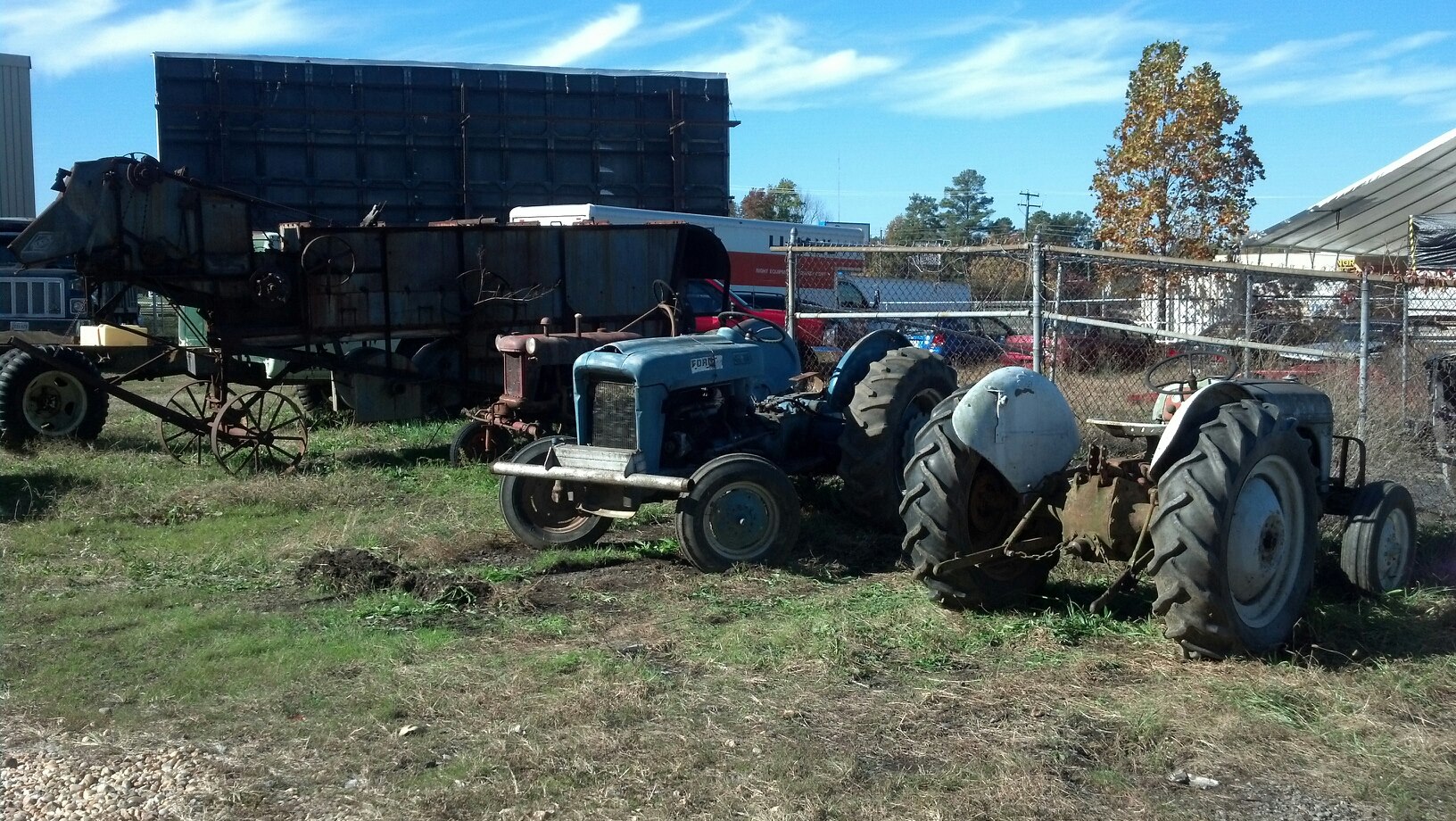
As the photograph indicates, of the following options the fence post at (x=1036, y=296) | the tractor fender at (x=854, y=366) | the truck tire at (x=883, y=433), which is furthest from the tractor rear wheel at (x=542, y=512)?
the fence post at (x=1036, y=296)

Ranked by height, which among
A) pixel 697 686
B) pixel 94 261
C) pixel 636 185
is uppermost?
pixel 636 185

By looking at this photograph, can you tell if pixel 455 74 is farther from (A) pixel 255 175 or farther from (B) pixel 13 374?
(B) pixel 13 374

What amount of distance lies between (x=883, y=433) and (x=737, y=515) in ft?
4.30

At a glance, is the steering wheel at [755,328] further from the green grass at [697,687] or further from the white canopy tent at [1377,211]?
the white canopy tent at [1377,211]

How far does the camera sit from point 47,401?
1230 cm

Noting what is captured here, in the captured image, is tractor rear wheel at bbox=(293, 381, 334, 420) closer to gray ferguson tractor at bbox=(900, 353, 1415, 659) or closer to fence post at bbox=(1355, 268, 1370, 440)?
gray ferguson tractor at bbox=(900, 353, 1415, 659)

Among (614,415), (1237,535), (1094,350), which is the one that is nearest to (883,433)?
(614,415)

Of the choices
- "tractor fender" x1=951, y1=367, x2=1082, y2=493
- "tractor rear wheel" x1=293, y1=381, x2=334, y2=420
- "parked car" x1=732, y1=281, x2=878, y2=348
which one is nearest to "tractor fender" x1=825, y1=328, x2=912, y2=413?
"tractor fender" x1=951, y1=367, x2=1082, y2=493

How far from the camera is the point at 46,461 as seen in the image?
37.2 feet

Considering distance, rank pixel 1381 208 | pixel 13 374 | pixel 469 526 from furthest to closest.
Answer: pixel 1381 208, pixel 13 374, pixel 469 526

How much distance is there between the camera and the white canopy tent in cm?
1482

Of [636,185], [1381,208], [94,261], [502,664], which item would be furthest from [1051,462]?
[636,185]

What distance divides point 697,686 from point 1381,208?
47.8ft

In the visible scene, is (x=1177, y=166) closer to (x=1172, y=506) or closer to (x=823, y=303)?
(x=823, y=303)
